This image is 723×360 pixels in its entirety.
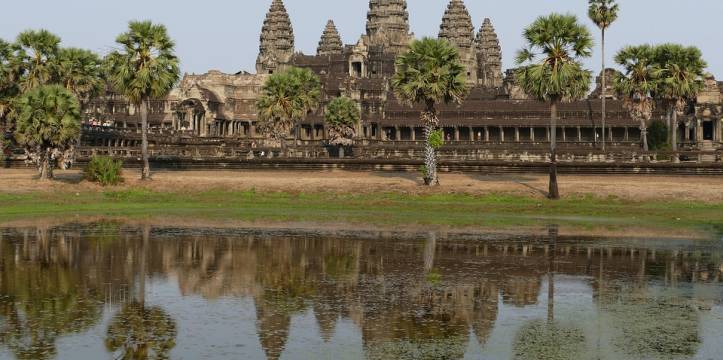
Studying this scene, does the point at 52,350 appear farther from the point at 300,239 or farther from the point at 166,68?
the point at 166,68

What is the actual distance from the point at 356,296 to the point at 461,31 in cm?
17079

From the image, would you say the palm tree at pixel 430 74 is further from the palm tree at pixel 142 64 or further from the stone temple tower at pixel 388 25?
the stone temple tower at pixel 388 25

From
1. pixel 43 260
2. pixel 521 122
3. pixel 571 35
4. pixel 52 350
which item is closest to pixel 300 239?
Answer: pixel 43 260

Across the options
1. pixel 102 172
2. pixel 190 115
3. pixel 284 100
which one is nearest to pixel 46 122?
pixel 102 172

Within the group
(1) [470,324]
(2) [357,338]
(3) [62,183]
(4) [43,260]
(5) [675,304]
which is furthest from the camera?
(3) [62,183]

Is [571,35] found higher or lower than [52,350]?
higher

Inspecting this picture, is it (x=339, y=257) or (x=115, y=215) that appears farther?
(x=115, y=215)

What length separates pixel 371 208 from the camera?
170 feet

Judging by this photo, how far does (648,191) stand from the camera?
2160 inches

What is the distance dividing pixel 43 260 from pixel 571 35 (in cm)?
3140

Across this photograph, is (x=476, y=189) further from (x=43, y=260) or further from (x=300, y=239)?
(x=43, y=260)

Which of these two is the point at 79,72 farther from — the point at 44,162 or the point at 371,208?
the point at 371,208

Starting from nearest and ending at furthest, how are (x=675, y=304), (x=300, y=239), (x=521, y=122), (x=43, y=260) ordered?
(x=675, y=304) < (x=43, y=260) < (x=300, y=239) < (x=521, y=122)

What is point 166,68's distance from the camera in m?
62.3
